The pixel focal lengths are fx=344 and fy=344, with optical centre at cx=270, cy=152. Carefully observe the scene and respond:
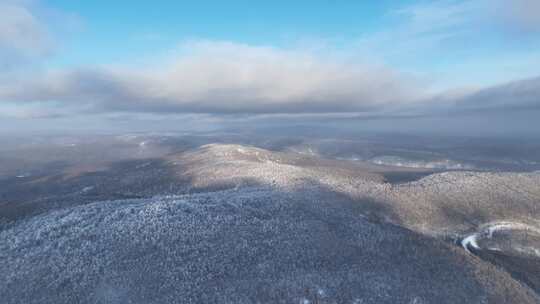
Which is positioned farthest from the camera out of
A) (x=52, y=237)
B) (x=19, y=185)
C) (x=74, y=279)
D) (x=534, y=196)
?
(x=19, y=185)

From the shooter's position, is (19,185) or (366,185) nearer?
(366,185)

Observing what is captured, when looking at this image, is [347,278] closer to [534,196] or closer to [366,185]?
[366,185]

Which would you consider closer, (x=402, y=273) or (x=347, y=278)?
(x=347, y=278)

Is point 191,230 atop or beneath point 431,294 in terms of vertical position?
atop

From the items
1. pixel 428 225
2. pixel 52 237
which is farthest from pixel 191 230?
pixel 428 225

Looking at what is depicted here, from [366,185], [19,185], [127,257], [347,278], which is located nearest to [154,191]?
[366,185]

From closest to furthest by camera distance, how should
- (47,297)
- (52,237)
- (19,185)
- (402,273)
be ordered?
(47,297), (402,273), (52,237), (19,185)

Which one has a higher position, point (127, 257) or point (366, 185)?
point (127, 257)

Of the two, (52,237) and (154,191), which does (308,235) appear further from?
(154,191)

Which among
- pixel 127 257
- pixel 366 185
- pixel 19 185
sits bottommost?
pixel 19 185
